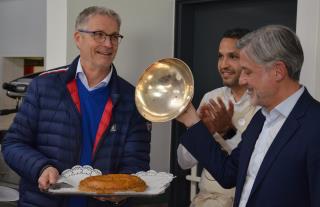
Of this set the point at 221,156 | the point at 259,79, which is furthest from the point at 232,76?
the point at 259,79

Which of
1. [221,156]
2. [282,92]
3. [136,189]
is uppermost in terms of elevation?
[282,92]

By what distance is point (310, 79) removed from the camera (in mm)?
2057

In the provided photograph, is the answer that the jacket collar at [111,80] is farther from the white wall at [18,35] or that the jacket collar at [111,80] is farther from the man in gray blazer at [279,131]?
the white wall at [18,35]

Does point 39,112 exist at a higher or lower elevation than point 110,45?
lower

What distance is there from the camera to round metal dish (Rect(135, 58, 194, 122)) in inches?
71.4

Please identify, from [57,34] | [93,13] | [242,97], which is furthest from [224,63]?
[57,34]

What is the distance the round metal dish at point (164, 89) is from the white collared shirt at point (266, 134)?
14.9 inches

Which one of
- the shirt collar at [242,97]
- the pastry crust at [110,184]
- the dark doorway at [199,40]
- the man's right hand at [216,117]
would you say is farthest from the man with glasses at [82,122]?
the dark doorway at [199,40]

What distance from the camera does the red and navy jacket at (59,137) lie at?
183cm

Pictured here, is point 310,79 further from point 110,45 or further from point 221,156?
point 110,45

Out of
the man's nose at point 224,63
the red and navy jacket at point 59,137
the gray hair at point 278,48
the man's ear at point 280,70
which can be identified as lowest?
the red and navy jacket at point 59,137

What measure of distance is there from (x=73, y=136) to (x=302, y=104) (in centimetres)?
89

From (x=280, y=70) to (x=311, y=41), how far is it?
2.48ft

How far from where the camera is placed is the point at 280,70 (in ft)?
4.53
